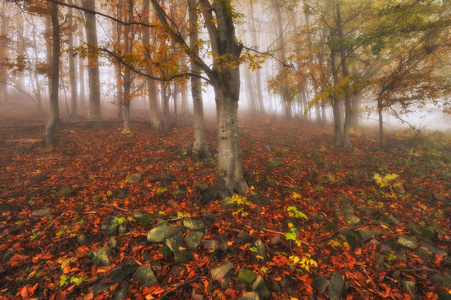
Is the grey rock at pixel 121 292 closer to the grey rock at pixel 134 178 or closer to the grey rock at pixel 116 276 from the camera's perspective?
the grey rock at pixel 116 276

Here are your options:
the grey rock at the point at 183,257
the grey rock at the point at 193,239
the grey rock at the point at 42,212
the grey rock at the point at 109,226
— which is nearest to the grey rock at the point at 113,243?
the grey rock at the point at 109,226

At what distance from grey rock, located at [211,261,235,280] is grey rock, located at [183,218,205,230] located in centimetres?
107

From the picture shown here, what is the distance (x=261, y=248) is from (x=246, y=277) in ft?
2.28

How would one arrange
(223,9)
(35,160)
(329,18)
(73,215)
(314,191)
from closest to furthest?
(73,215)
(223,9)
(314,191)
(35,160)
(329,18)

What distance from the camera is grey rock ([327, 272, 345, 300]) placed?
302cm

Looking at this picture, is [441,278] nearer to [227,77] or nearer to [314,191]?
[314,191]

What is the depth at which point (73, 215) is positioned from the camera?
15.0 ft

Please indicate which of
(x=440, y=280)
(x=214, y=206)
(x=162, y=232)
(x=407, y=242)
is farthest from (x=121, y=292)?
(x=407, y=242)

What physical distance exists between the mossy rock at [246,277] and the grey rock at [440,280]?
3.06m

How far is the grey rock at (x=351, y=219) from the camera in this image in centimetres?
483

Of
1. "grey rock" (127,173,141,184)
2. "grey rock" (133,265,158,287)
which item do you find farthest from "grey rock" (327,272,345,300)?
"grey rock" (127,173,141,184)

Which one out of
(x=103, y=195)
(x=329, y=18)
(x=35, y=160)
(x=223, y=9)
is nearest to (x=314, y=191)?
(x=223, y=9)

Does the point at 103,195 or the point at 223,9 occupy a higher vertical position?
the point at 223,9

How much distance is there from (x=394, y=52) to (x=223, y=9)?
1341 cm
